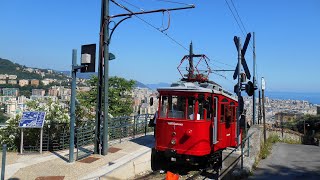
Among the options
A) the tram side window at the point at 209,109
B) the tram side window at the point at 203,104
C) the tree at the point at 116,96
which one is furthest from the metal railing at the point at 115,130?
the tree at the point at 116,96

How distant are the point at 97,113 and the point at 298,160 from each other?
26.7ft

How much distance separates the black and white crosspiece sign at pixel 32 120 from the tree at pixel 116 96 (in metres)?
18.5

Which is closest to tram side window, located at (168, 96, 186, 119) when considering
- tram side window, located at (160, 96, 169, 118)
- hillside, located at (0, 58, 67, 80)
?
tram side window, located at (160, 96, 169, 118)

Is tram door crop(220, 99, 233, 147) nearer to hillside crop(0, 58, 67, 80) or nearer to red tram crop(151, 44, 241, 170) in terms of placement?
red tram crop(151, 44, 241, 170)

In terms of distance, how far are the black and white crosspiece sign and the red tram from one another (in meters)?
3.94

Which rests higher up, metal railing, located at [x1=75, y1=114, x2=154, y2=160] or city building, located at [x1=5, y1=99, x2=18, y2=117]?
city building, located at [x1=5, y1=99, x2=18, y2=117]

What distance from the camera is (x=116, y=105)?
33312mm

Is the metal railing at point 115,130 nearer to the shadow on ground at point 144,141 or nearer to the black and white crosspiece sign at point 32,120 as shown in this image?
the shadow on ground at point 144,141

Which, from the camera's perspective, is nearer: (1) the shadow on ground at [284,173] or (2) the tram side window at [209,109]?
(1) the shadow on ground at [284,173]

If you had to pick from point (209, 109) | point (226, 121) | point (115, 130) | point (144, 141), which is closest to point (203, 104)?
point (209, 109)

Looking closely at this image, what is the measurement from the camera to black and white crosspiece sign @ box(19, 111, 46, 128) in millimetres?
11422

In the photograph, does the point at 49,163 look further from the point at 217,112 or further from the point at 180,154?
the point at 217,112

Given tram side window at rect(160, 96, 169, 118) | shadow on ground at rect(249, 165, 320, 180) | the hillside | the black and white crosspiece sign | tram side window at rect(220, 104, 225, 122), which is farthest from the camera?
the hillside

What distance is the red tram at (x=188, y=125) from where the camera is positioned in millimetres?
11031
